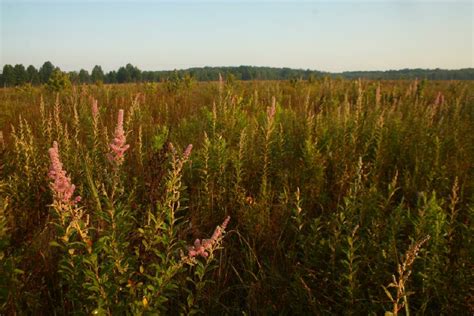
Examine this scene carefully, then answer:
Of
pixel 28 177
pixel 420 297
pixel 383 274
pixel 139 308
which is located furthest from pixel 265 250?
pixel 28 177

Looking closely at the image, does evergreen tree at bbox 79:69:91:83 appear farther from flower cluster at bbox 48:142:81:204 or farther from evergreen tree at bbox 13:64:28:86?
flower cluster at bbox 48:142:81:204

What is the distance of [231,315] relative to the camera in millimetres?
1879

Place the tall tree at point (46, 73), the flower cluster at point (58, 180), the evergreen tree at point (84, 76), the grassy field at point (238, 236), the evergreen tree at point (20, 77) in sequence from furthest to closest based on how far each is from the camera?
the tall tree at point (46, 73)
the evergreen tree at point (20, 77)
the evergreen tree at point (84, 76)
the grassy field at point (238, 236)
the flower cluster at point (58, 180)

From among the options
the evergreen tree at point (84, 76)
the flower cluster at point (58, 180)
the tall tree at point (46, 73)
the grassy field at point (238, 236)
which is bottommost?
the grassy field at point (238, 236)

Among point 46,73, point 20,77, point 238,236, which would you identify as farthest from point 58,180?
point 46,73

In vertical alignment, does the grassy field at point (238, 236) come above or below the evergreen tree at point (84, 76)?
below

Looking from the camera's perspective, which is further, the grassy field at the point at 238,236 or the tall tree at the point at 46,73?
the tall tree at the point at 46,73

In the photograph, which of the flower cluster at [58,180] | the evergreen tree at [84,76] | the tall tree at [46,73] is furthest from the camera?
the tall tree at [46,73]

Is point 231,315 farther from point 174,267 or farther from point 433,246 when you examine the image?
point 433,246

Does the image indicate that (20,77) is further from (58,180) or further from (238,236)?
(58,180)

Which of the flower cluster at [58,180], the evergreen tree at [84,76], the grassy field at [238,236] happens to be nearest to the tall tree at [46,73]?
the evergreen tree at [84,76]

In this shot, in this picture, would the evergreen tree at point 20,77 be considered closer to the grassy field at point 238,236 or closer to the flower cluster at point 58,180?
the grassy field at point 238,236

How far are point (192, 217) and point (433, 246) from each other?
1.57 m

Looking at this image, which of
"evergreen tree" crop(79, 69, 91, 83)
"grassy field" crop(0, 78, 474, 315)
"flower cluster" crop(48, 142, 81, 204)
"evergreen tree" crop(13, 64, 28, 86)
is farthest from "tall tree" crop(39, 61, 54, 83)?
"flower cluster" crop(48, 142, 81, 204)
